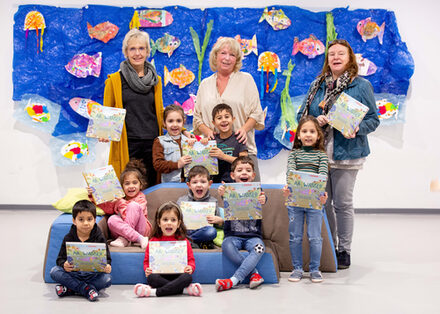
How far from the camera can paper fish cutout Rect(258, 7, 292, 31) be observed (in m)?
5.61

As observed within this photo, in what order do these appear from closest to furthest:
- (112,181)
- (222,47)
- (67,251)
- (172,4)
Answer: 1. (67,251)
2. (112,181)
3. (222,47)
4. (172,4)

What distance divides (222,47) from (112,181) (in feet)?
4.46

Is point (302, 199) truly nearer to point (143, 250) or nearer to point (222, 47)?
point (143, 250)

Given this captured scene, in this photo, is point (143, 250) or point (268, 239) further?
point (268, 239)

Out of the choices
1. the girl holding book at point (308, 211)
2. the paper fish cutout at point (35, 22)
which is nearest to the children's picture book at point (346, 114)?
the girl holding book at point (308, 211)

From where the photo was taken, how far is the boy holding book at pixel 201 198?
139 inches

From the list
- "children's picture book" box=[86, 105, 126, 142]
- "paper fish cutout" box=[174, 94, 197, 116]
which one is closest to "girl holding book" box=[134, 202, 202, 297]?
"children's picture book" box=[86, 105, 126, 142]

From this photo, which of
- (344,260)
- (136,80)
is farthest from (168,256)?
(136,80)

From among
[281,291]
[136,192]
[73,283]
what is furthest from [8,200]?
[281,291]

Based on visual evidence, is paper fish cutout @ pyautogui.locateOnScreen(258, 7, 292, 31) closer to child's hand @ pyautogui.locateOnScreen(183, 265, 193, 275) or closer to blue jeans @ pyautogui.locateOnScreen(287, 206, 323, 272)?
blue jeans @ pyautogui.locateOnScreen(287, 206, 323, 272)

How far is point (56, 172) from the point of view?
19.2ft

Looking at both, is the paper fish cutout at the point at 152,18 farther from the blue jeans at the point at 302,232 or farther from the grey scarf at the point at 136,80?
the blue jeans at the point at 302,232

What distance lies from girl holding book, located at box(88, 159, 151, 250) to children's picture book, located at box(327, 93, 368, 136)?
1476 mm

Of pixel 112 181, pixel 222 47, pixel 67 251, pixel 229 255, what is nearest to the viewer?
pixel 67 251
